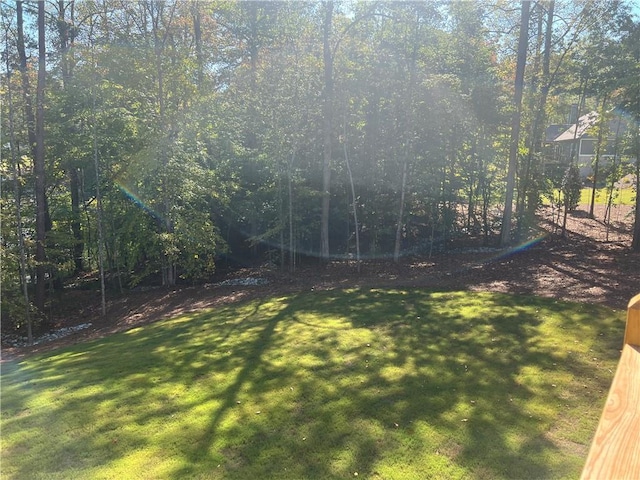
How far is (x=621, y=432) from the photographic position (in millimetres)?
851

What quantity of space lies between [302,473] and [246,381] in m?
1.75

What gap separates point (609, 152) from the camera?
13.5 metres

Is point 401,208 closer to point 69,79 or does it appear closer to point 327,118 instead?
point 327,118

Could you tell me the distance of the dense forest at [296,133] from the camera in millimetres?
9844

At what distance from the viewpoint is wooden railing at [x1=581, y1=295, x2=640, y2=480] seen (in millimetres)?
755

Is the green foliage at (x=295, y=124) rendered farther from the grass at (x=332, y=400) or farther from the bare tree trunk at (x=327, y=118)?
the grass at (x=332, y=400)

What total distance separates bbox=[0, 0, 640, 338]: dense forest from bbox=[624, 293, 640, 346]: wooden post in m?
9.49

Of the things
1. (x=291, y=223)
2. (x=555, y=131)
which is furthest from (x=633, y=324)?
(x=555, y=131)

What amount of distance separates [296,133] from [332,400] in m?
8.31

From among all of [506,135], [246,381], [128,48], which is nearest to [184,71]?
[128,48]

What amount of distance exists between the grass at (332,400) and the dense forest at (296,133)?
478 cm

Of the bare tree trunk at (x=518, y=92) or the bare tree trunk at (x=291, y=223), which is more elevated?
the bare tree trunk at (x=518, y=92)

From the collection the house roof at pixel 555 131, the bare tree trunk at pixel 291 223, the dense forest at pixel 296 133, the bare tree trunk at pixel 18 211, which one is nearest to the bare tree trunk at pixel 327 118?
the dense forest at pixel 296 133

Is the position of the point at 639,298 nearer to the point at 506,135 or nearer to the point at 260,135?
the point at 260,135
